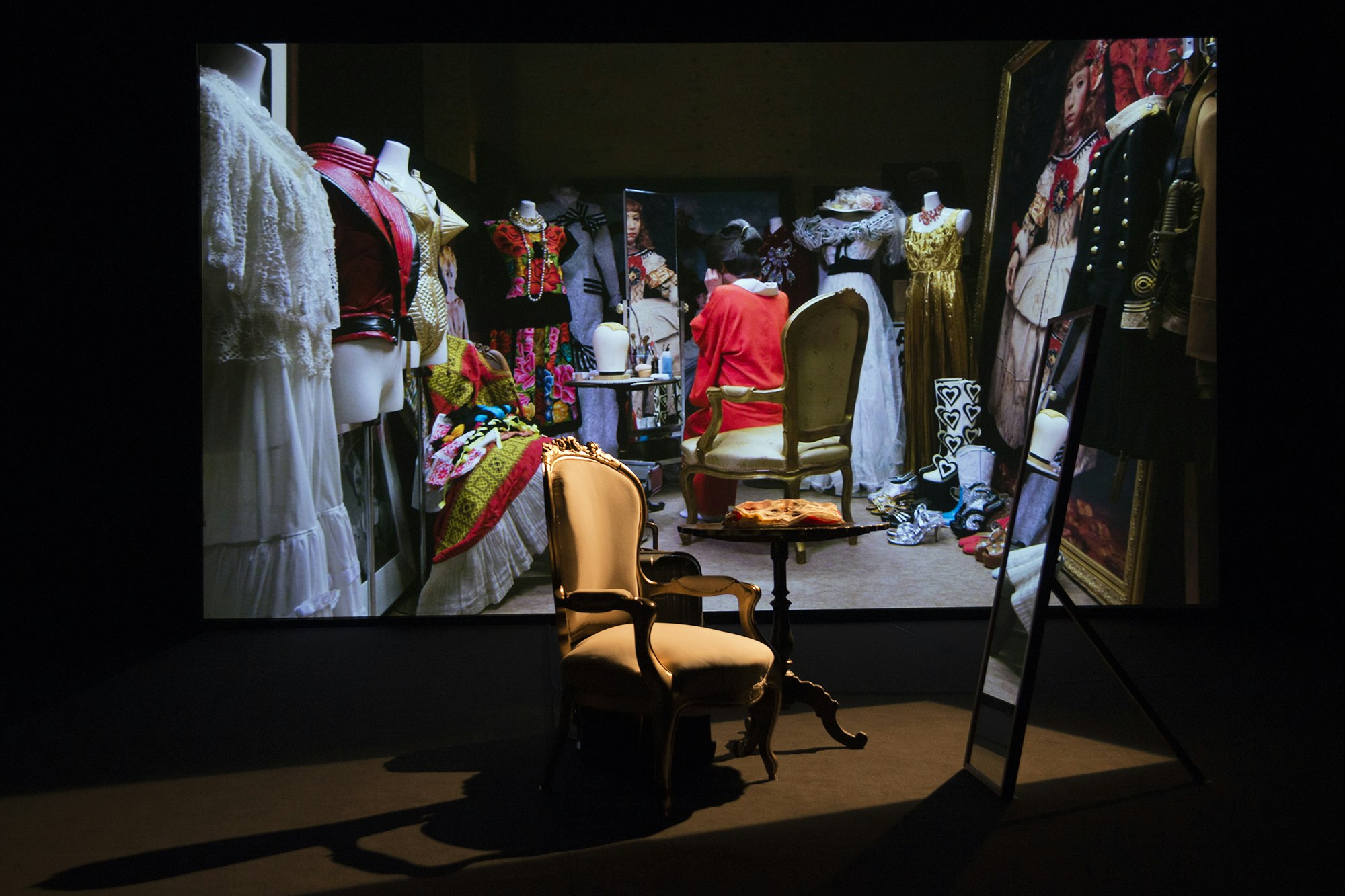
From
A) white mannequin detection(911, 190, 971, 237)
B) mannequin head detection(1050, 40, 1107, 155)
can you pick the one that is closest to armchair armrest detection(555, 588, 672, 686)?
white mannequin detection(911, 190, 971, 237)

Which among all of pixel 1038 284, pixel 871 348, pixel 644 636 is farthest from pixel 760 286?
pixel 644 636

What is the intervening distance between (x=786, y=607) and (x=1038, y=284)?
2.74 metres

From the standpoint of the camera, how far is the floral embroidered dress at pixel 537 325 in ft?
16.7

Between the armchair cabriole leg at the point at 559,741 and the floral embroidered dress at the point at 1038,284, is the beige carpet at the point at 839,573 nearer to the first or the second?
the floral embroidered dress at the point at 1038,284

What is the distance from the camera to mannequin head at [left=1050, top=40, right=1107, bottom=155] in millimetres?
5016

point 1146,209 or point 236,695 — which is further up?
point 1146,209

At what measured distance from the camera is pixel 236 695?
3.81 metres

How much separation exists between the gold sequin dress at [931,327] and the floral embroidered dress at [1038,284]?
18 centimetres

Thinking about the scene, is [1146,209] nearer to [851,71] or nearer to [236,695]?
[851,71]

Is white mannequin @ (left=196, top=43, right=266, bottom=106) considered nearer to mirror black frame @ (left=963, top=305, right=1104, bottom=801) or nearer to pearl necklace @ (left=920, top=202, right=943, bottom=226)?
pearl necklace @ (left=920, top=202, right=943, bottom=226)

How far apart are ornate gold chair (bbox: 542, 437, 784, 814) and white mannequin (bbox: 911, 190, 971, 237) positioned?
8.71 ft

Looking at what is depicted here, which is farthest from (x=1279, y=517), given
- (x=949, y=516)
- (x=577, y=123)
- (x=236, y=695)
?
(x=236, y=695)

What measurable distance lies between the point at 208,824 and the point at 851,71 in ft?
Answer: 14.1

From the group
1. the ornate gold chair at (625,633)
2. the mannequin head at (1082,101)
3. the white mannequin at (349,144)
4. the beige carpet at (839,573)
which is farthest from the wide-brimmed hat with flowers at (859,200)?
the ornate gold chair at (625,633)
